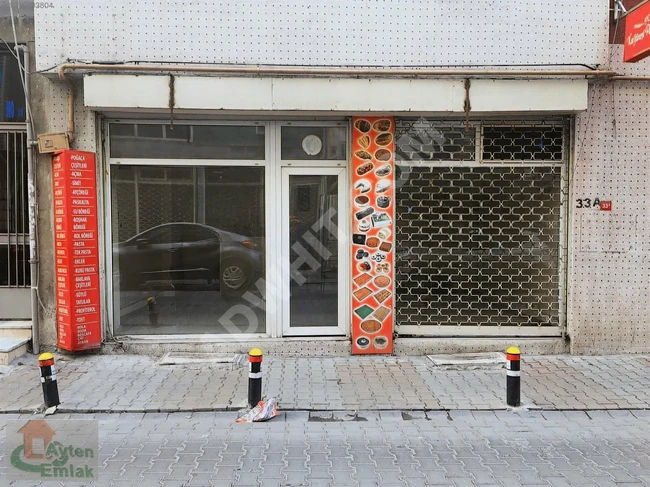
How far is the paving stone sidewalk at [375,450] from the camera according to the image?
4.14 meters

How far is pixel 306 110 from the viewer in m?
7.22

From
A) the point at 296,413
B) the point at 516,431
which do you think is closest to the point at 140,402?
the point at 296,413

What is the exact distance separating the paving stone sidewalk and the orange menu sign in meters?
2.14

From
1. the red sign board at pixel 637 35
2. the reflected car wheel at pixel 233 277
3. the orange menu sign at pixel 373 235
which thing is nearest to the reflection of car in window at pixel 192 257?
the reflected car wheel at pixel 233 277

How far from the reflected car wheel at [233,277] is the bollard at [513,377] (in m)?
4.02

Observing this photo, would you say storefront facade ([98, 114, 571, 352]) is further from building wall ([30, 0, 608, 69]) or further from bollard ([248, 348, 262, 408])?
bollard ([248, 348, 262, 408])

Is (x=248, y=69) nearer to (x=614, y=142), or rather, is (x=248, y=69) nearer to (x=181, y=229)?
(x=181, y=229)

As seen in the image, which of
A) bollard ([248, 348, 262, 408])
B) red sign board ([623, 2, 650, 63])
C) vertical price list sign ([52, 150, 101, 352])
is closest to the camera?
bollard ([248, 348, 262, 408])

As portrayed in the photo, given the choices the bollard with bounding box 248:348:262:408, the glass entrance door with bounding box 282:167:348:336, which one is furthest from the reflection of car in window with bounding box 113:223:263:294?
the bollard with bounding box 248:348:262:408

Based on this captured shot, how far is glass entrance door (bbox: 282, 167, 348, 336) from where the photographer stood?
781 cm

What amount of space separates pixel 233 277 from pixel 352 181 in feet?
7.61
